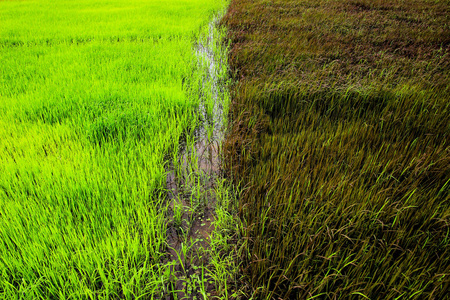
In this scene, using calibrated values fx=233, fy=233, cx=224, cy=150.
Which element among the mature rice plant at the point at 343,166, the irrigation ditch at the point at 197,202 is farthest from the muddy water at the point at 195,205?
the mature rice plant at the point at 343,166

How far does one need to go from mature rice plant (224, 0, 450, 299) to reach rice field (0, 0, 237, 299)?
0.39 metres

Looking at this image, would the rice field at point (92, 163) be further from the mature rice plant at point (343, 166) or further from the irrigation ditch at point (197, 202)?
the mature rice plant at point (343, 166)

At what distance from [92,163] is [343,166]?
2020mm

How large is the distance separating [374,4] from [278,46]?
7.04 m

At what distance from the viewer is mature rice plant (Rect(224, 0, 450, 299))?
114cm

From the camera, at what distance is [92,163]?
6.17 ft

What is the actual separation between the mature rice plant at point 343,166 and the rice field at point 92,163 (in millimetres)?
389

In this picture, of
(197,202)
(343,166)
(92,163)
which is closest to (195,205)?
(197,202)

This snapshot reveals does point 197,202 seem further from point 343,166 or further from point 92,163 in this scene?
point 343,166

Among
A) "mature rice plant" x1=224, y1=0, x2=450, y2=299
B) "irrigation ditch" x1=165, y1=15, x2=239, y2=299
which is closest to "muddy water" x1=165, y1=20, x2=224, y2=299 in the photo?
"irrigation ditch" x1=165, y1=15, x2=239, y2=299

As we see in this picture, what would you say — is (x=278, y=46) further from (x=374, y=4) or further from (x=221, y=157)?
(x=374, y=4)

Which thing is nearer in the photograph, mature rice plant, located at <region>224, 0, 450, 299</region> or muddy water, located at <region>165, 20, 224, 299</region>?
mature rice plant, located at <region>224, 0, 450, 299</region>

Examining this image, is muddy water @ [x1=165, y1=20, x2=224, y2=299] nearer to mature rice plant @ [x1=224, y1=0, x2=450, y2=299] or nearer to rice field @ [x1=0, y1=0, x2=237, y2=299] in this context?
rice field @ [x1=0, y1=0, x2=237, y2=299]

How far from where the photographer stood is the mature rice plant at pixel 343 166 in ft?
3.75
